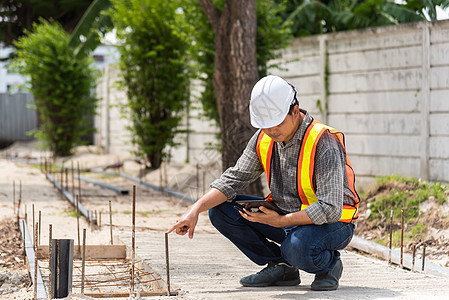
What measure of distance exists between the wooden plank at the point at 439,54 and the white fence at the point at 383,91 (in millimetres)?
12

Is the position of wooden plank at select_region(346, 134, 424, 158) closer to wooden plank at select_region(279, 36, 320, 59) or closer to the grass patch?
the grass patch

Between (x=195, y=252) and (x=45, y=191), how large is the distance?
5319 millimetres

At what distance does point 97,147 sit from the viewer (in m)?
18.1

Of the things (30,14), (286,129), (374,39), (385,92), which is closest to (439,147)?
(385,92)

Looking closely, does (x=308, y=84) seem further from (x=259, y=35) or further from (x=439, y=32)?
(x=439, y=32)

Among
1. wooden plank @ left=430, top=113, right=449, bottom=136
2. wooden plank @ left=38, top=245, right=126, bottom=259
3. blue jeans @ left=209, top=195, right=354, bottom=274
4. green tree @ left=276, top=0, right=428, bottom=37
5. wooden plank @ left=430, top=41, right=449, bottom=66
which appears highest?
green tree @ left=276, top=0, right=428, bottom=37

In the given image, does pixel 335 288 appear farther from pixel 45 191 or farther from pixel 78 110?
pixel 78 110

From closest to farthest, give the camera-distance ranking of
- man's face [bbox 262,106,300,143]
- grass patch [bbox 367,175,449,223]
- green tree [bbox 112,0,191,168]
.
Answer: man's face [bbox 262,106,300,143] < grass patch [bbox 367,175,449,223] < green tree [bbox 112,0,191,168]

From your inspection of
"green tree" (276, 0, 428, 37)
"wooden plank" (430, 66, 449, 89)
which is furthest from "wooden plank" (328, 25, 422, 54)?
"green tree" (276, 0, 428, 37)

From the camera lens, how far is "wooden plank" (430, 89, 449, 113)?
24.7 ft

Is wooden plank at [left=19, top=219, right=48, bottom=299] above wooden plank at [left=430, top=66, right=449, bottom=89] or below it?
below

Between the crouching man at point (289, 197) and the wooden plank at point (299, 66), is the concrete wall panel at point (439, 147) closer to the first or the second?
the wooden plank at point (299, 66)

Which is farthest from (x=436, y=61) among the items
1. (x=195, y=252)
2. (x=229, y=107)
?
(x=195, y=252)

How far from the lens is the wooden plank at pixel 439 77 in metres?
7.52
